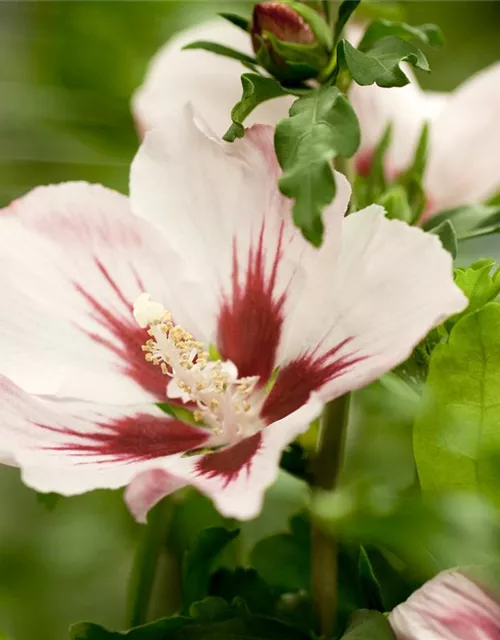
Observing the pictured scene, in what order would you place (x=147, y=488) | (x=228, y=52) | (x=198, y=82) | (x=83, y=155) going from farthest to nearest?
(x=83, y=155), (x=198, y=82), (x=228, y=52), (x=147, y=488)

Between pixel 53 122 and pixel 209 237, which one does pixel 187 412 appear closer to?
pixel 209 237

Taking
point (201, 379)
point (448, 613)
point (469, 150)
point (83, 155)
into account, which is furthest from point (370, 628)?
point (83, 155)

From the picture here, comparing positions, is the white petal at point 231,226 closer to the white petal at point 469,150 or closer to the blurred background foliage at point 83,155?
the blurred background foliage at point 83,155

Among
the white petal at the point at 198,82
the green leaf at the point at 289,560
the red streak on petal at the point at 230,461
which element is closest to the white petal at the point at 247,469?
the red streak on petal at the point at 230,461

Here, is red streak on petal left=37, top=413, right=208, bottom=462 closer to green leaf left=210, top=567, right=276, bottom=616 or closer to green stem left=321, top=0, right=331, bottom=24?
green leaf left=210, top=567, right=276, bottom=616

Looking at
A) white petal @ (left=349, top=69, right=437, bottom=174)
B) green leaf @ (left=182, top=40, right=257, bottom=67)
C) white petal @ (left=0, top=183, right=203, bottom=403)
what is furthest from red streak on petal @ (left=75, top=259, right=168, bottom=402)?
white petal @ (left=349, top=69, right=437, bottom=174)

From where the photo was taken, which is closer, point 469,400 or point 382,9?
point 469,400

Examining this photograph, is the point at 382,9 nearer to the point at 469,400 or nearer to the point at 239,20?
the point at 239,20
